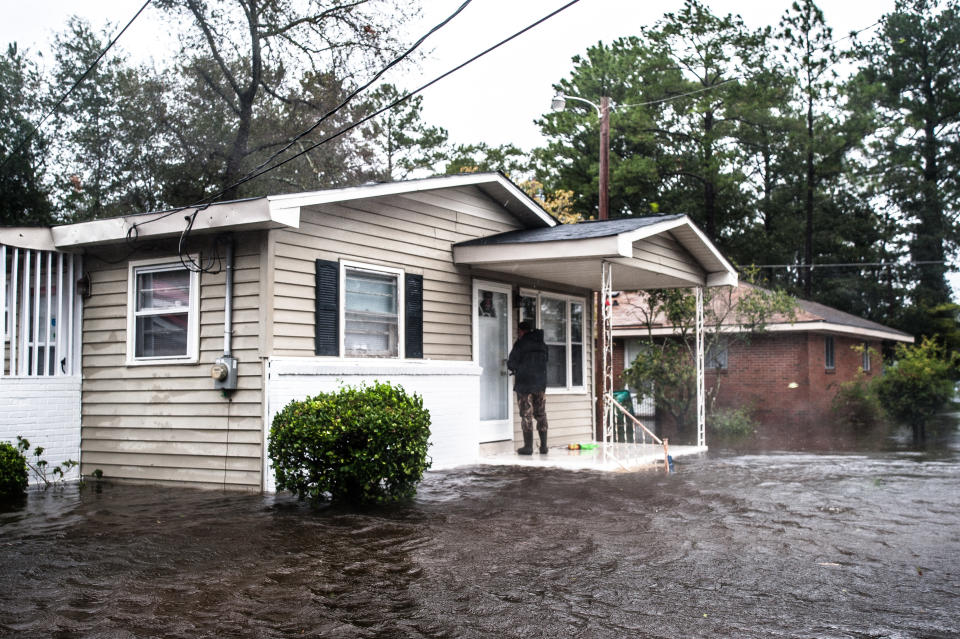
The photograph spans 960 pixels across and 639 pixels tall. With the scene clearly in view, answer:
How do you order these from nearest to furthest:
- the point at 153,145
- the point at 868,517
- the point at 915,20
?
1. the point at 868,517
2. the point at 153,145
3. the point at 915,20

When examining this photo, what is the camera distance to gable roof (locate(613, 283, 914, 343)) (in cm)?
2372

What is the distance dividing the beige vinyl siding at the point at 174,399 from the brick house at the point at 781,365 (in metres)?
15.6

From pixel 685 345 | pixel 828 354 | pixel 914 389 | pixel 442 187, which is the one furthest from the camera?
pixel 828 354

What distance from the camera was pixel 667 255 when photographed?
1339 centimetres

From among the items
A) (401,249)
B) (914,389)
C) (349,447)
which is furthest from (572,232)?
(914,389)

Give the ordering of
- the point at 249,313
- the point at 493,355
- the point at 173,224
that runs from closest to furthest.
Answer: the point at 249,313, the point at 173,224, the point at 493,355

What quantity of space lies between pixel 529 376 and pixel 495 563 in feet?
20.4

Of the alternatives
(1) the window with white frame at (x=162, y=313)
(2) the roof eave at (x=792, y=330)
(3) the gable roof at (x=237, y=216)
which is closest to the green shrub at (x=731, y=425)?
(2) the roof eave at (x=792, y=330)

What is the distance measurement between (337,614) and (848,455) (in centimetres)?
1174

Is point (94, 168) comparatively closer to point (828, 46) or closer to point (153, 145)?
point (153, 145)

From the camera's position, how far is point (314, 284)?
10.1 meters

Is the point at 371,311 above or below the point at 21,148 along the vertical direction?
below

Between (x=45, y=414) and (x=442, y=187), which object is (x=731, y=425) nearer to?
(x=442, y=187)

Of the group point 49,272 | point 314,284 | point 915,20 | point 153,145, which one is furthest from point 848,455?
point 915,20
